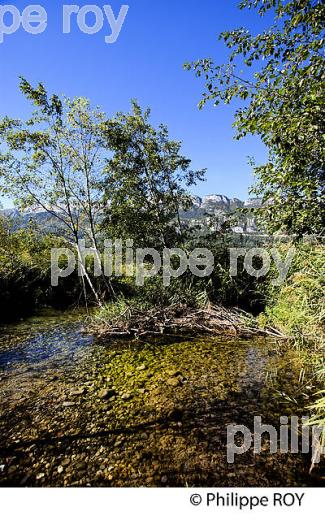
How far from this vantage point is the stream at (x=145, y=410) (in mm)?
3385

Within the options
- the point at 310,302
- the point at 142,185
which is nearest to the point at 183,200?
the point at 142,185

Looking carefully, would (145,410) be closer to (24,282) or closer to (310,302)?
(310,302)

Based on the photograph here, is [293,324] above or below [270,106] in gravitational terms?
below

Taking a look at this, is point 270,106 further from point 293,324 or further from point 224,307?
point 224,307

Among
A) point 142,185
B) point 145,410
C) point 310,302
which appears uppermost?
Answer: point 142,185

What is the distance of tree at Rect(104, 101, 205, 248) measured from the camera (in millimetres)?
10516

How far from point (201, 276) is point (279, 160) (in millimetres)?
5905

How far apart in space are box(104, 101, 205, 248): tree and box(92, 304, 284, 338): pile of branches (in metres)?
3.28

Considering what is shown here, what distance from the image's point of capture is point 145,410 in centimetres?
470

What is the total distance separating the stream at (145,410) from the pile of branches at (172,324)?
23.4 inches

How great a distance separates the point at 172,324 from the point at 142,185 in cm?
580

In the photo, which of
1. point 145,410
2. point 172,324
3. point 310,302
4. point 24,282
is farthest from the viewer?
point 24,282
